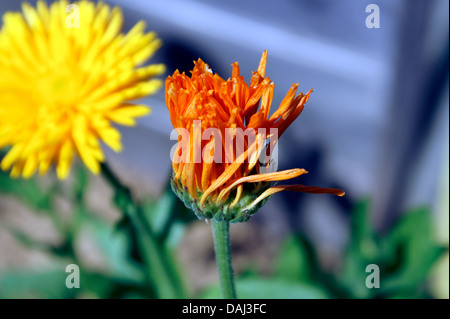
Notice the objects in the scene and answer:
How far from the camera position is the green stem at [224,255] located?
0.36 m

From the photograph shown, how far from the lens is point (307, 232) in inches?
37.8

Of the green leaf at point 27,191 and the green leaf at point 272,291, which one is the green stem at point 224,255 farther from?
the green leaf at point 27,191

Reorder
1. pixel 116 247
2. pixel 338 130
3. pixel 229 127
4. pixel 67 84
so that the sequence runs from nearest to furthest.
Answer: pixel 229 127
pixel 67 84
pixel 116 247
pixel 338 130

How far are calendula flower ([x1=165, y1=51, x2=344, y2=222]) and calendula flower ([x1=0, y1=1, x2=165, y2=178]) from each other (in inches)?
3.6

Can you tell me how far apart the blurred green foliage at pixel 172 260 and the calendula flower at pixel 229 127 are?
0.19m

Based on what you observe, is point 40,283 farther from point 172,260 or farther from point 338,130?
point 338,130

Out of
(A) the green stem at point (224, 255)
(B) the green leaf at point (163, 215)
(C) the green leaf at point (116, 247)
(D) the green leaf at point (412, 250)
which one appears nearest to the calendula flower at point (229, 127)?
(A) the green stem at point (224, 255)

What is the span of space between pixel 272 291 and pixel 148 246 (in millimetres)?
152

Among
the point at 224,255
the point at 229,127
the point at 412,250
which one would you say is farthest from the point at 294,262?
the point at 229,127

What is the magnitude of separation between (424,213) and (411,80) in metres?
0.19

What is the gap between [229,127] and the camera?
0.29 m

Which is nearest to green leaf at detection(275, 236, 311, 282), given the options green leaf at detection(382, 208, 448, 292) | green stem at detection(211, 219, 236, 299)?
green leaf at detection(382, 208, 448, 292)
